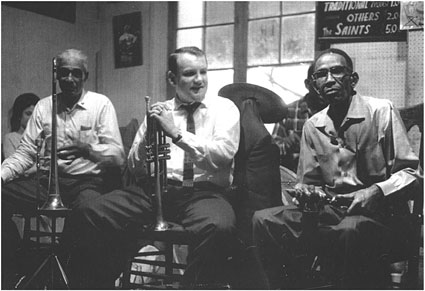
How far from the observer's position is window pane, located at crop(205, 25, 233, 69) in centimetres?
239

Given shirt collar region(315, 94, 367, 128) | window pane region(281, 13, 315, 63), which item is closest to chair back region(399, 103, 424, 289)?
shirt collar region(315, 94, 367, 128)

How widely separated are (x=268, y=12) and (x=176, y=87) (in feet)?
1.67

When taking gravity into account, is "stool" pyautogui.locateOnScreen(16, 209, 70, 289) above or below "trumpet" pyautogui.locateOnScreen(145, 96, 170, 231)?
below

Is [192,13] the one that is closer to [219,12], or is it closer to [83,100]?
[219,12]

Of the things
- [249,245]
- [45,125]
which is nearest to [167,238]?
[249,245]

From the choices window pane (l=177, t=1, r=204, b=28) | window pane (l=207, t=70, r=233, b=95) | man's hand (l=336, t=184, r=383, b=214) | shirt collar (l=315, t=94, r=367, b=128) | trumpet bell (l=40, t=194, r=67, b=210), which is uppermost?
window pane (l=177, t=1, r=204, b=28)

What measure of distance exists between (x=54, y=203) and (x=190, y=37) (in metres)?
0.92

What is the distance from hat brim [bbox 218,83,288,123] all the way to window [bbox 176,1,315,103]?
2 cm

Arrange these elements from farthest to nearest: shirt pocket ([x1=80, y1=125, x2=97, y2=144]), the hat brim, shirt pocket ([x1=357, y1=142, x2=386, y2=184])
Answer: shirt pocket ([x1=80, y1=125, x2=97, y2=144]) → the hat brim → shirt pocket ([x1=357, y1=142, x2=386, y2=184])

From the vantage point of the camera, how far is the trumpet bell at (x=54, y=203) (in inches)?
91.2

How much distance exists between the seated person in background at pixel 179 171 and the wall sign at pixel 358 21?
19.9 inches

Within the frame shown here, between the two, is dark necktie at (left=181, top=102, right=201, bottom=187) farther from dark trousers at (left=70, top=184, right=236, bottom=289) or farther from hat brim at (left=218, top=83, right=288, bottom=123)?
hat brim at (left=218, top=83, right=288, bottom=123)

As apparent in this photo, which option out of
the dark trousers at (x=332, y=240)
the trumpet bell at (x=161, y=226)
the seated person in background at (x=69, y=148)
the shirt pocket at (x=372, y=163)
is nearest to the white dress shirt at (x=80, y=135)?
the seated person in background at (x=69, y=148)

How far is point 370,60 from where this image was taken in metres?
2.19
